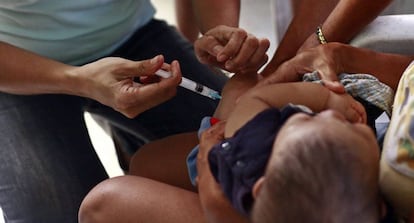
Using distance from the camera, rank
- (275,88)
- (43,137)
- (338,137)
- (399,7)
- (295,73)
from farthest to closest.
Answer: (399,7) < (43,137) < (295,73) < (275,88) < (338,137)

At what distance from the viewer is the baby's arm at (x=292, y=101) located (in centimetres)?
88

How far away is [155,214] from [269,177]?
265mm

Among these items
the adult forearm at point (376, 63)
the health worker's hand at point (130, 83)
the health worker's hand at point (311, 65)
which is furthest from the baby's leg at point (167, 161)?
the adult forearm at point (376, 63)

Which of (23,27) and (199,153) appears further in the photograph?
(23,27)

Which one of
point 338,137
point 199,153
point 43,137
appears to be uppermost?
point 338,137

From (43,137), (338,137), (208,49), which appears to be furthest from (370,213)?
(43,137)

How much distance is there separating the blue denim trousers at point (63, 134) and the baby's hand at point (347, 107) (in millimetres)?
477

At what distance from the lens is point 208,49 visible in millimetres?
1091

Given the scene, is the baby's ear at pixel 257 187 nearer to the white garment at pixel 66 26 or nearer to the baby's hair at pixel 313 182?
the baby's hair at pixel 313 182

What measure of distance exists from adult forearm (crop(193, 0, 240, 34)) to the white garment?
0.54 ft

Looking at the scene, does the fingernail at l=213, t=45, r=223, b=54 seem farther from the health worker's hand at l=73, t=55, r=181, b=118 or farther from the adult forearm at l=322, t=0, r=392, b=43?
the adult forearm at l=322, t=0, r=392, b=43

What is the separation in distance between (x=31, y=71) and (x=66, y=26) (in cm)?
16

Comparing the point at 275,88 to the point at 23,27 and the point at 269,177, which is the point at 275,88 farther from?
the point at 23,27

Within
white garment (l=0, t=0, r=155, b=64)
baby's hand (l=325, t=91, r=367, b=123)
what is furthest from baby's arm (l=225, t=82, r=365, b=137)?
white garment (l=0, t=0, r=155, b=64)
